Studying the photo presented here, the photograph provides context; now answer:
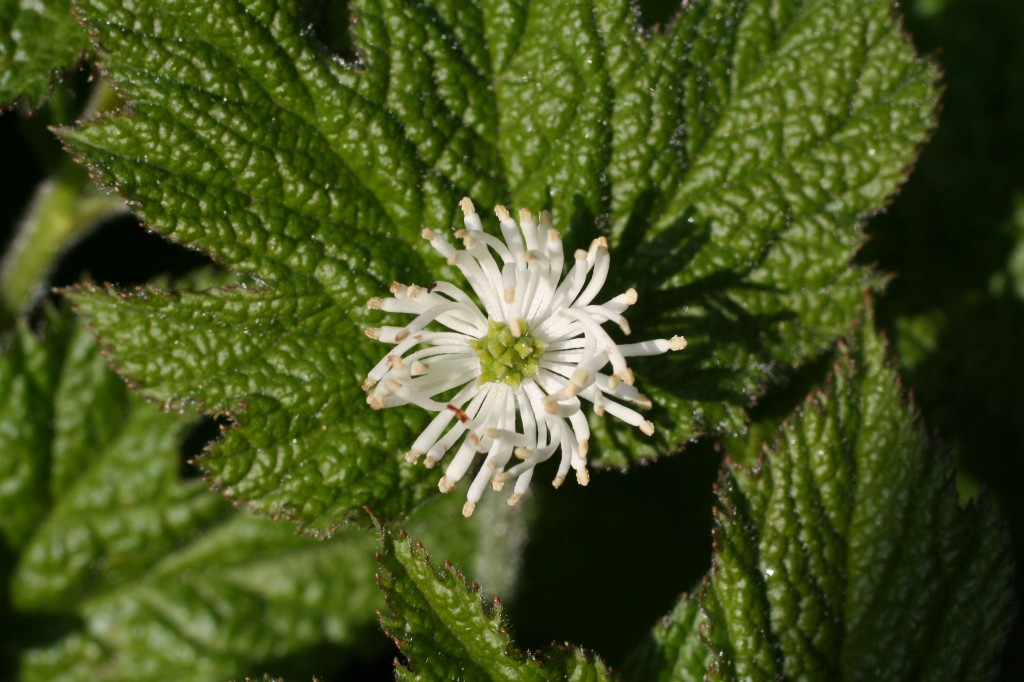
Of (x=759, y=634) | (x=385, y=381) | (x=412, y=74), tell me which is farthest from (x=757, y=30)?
(x=759, y=634)

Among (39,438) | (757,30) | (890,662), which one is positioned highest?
(757,30)

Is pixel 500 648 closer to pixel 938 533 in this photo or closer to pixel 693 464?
pixel 938 533

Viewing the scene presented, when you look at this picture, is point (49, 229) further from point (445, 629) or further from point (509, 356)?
point (445, 629)

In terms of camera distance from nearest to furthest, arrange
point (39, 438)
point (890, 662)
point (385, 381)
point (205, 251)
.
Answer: point (385, 381) < point (205, 251) < point (890, 662) < point (39, 438)

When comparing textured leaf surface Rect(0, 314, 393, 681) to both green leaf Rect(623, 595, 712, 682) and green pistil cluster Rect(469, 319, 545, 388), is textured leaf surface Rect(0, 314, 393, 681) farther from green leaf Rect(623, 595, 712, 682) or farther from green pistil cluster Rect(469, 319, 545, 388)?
green pistil cluster Rect(469, 319, 545, 388)

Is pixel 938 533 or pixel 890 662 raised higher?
pixel 938 533

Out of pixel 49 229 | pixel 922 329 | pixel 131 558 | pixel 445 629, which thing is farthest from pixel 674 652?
pixel 49 229

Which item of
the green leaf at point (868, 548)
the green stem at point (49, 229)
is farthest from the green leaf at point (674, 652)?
the green stem at point (49, 229)
